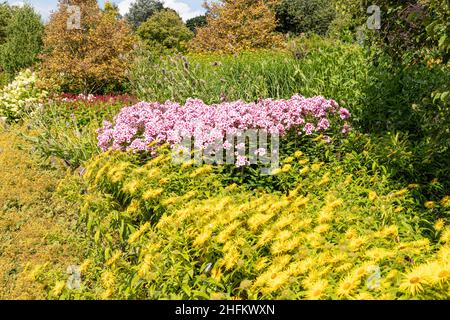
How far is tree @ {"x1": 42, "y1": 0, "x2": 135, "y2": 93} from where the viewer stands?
1023 centimetres

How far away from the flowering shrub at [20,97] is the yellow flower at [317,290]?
745cm

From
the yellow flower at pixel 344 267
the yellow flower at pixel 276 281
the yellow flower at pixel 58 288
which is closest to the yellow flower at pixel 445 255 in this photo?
the yellow flower at pixel 344 267

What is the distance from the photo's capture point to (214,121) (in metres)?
4.91

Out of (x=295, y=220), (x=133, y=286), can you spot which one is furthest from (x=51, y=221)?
(x=295, y=220)

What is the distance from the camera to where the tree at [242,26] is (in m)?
18.0

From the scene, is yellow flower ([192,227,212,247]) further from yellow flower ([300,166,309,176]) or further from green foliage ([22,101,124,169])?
green foliage ([22,101,124,169])

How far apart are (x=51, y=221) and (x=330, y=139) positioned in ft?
9.48

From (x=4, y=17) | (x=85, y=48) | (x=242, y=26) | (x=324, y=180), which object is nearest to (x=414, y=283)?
(x=324, y=180)

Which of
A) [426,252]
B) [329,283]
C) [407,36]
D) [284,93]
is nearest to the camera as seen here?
[329,283]

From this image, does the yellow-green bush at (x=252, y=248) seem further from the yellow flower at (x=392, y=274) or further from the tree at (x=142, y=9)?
the tree at (x=142, y=9)

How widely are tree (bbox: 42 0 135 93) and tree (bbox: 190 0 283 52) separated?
748 cm
